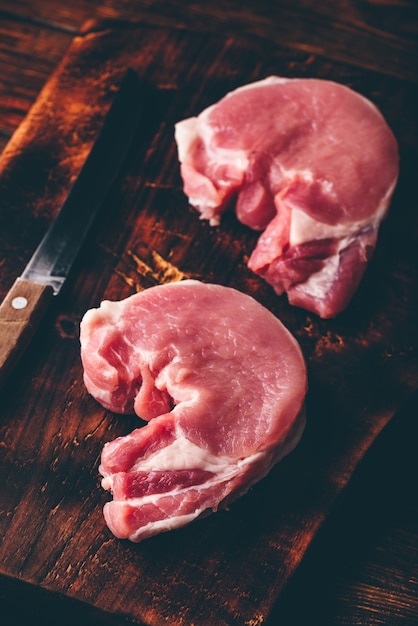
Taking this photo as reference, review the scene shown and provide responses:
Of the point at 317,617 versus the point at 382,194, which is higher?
the point at 382,194

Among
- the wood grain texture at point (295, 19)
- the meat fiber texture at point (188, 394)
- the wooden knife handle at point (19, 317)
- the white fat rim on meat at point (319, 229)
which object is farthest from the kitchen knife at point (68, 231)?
the wood grain texture at point (295, 19)

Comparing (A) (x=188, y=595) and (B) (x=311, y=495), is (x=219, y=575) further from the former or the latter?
(B) (x=311, y=495)

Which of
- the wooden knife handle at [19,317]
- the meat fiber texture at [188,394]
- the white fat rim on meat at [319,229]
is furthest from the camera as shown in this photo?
the white fat rim on meat at [319,229]

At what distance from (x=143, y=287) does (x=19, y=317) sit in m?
0.43

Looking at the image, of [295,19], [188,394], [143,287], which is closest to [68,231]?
[143,287]

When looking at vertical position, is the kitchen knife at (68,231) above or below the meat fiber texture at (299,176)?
below

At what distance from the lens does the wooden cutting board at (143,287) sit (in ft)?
7.54

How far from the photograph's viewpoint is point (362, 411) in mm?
2623

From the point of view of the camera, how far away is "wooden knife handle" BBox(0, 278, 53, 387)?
2.54 metres

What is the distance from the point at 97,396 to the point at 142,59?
1.56m

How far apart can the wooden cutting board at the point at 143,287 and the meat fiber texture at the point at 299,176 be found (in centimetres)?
11

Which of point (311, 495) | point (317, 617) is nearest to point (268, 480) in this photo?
point (311, 495)

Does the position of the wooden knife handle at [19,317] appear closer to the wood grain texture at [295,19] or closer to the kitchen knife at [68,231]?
the kitchen knife at [68,231]

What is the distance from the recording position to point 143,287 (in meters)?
2.80
